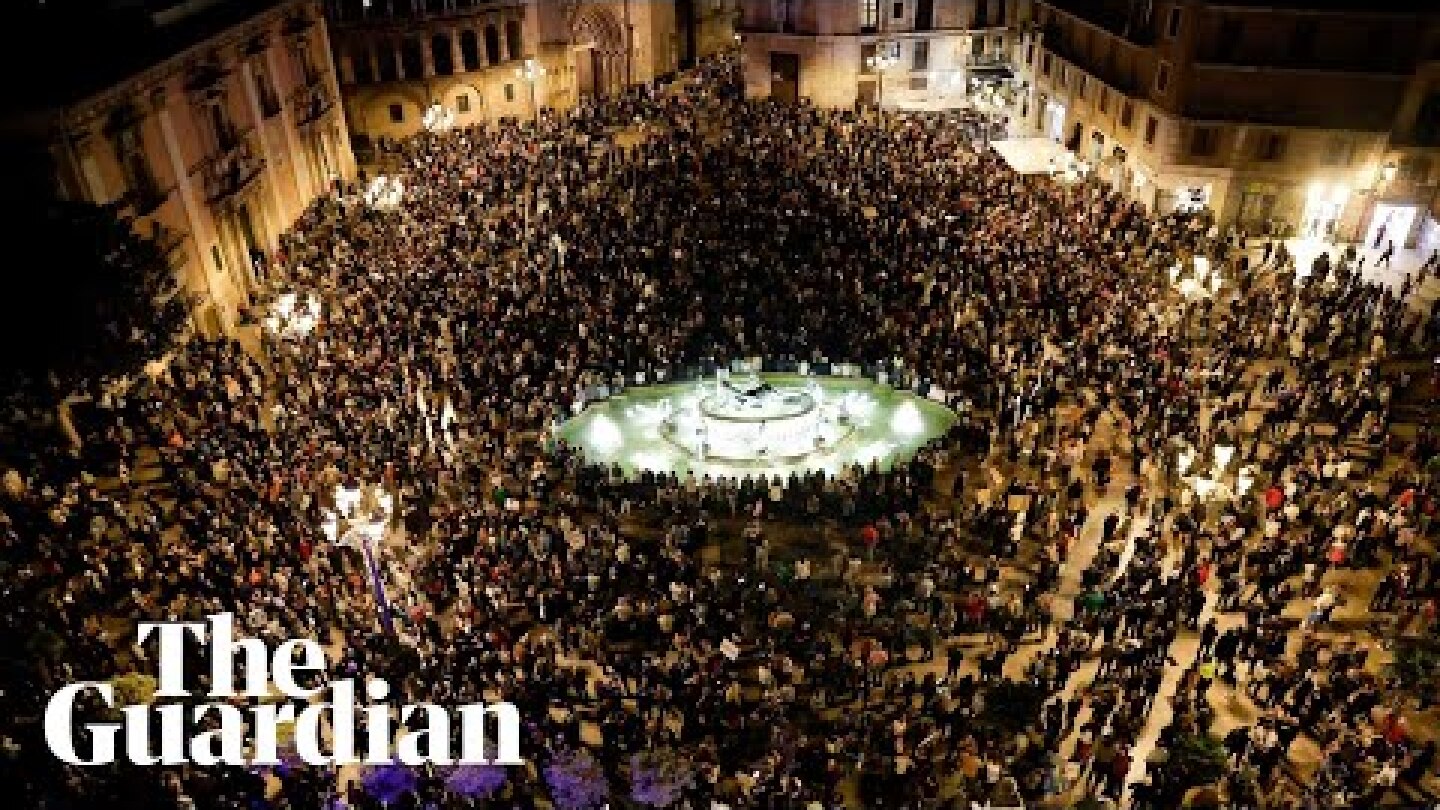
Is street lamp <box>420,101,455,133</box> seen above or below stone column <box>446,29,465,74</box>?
below

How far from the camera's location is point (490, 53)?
159 feet

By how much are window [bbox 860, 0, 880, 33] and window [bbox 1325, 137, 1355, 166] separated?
71.7 ft

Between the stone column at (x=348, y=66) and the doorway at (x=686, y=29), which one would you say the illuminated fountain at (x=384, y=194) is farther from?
the doorway at (x=686, y=29)

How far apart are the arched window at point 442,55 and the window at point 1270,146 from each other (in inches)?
1347

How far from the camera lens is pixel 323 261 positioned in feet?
99.9

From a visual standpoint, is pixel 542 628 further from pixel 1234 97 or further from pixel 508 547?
pixel 1234 97

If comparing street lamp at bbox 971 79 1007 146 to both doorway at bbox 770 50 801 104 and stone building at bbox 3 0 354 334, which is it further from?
stone building at bbox 3 0 354 334

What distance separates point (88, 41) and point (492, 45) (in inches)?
936

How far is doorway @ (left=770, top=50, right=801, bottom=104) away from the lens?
49.6 metres

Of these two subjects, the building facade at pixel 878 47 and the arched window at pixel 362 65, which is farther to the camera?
the building facade at pixel 878 47

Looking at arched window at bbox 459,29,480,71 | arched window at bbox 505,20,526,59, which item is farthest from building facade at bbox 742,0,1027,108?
arched window at bbox 459,29,480,71

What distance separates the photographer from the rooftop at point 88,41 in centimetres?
2361

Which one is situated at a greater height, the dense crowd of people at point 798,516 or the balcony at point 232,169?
the balcony at point 232,169

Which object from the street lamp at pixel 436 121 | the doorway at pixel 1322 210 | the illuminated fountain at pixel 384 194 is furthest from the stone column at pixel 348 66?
the doorway at pixel 1322 210
